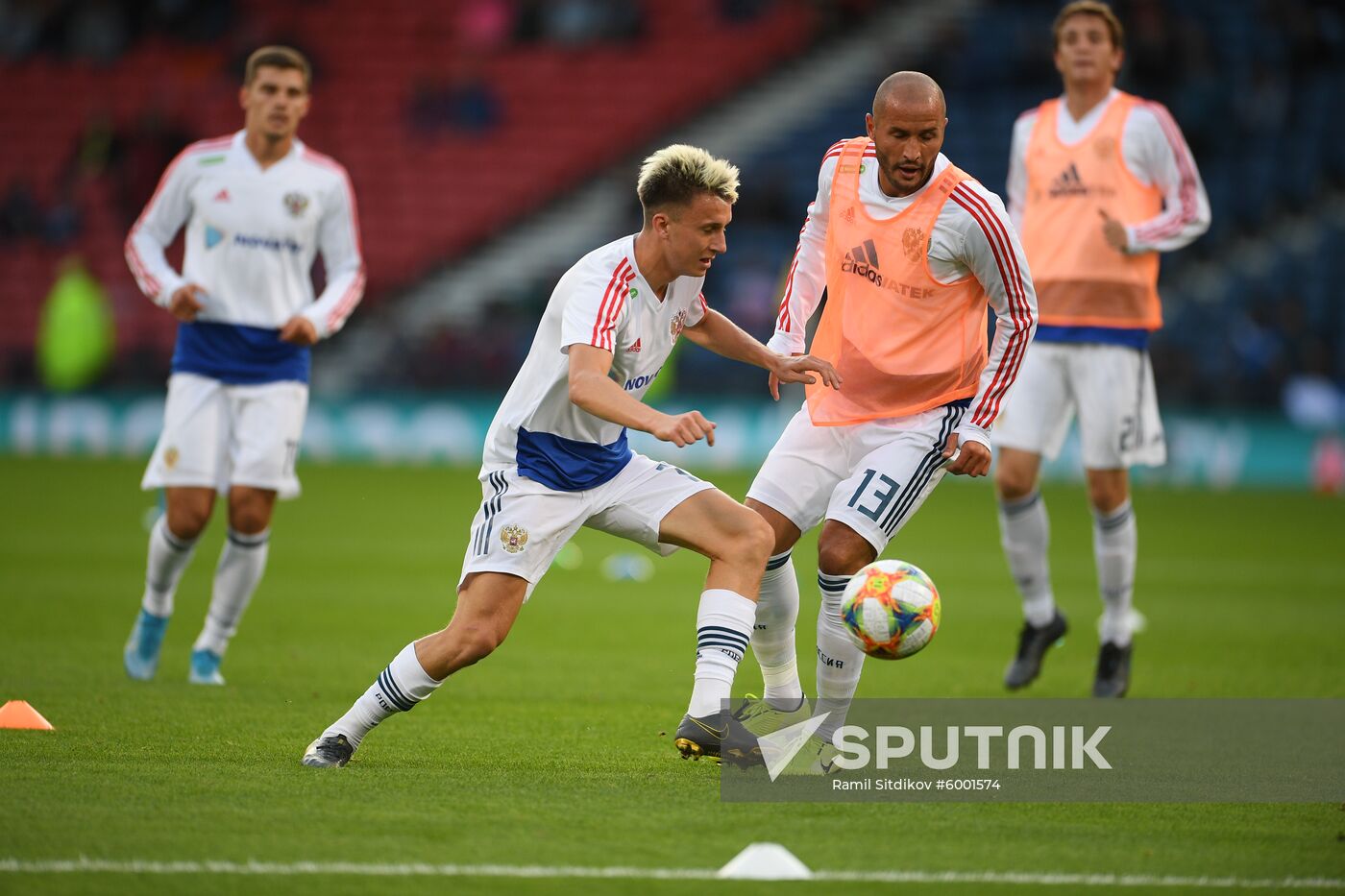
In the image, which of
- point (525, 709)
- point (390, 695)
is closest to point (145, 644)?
point (525, 709)

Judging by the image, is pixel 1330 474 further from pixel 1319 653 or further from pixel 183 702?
pixel 183 702

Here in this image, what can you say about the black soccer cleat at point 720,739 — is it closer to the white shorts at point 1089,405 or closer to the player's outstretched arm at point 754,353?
the player's outstretched arm at point 754,353

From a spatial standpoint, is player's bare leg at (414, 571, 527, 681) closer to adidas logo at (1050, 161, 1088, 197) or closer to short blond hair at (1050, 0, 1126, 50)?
adidas logo at (1050, 161, 1088, 197)

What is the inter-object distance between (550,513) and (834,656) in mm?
1242

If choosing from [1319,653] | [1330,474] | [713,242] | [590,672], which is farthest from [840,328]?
[1330,474]

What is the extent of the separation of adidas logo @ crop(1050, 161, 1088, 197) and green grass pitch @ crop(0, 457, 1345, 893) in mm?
2493

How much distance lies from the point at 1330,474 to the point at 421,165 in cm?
1551

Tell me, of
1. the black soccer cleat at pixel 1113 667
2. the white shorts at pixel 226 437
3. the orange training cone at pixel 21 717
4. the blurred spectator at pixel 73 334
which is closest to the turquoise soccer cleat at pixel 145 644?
the white shorts at pixel 226 437

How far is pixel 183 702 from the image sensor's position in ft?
25.2

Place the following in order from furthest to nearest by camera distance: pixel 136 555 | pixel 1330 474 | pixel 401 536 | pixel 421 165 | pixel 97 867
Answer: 1. pixel 421 165
2. pixel 1330 474
3. pixel 401 536
4. pixel 136 555
5. pixel 97 867

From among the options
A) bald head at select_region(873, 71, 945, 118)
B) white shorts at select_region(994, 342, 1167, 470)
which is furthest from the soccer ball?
white shorts at select_region(994, 342, 1167, 470)

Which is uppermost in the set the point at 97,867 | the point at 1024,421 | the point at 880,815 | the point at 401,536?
the point at 401,536

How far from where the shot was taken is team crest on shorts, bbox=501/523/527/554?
613cm

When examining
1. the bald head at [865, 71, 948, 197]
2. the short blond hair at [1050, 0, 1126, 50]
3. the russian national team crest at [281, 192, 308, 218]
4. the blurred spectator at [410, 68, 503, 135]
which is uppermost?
the blurred spectator at [410, 68, 503, 135]
